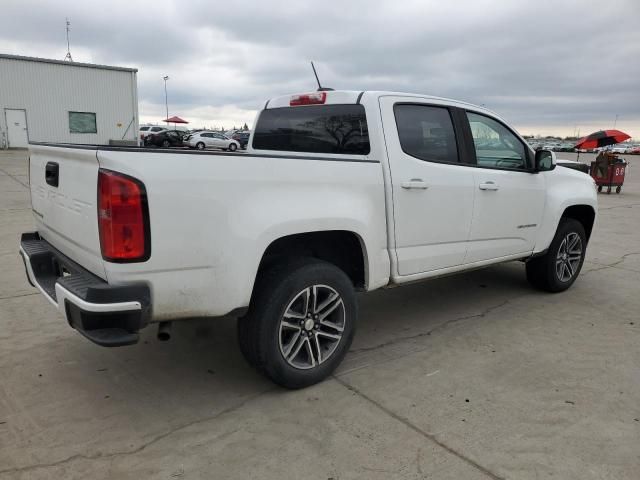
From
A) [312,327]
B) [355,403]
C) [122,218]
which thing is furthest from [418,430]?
[122,218]

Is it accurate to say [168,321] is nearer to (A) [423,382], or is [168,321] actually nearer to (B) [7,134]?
(A) [423,382]

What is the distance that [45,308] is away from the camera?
457cm

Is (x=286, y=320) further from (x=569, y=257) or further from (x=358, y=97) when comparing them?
(x=569, y=257)

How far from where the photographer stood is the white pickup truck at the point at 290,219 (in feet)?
8.13

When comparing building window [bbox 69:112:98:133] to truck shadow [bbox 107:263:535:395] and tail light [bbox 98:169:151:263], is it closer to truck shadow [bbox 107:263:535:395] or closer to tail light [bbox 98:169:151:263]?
truck shadow [bbox 107:263:535:395]

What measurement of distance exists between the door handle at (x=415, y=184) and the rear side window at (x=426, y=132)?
0.19 meters

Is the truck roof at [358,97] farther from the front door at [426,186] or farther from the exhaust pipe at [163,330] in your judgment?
the exhaust pipe at [163,330]

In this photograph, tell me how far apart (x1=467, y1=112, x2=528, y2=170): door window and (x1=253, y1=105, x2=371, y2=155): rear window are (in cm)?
114

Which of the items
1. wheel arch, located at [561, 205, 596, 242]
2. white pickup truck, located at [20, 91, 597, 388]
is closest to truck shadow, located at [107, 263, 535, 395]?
white pickup truck, located at [20, 91, 597, 388]

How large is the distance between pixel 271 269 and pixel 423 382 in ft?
4.19

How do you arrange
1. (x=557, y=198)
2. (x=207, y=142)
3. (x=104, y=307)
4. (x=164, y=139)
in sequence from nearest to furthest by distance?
(x=104, y=307), (x=557, y=198), (x=164, y=139), (x=207, y=142)

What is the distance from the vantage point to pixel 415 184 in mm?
3598

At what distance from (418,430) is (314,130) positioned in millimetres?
2305

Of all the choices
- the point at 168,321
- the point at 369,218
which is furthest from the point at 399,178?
the point at 168,321
